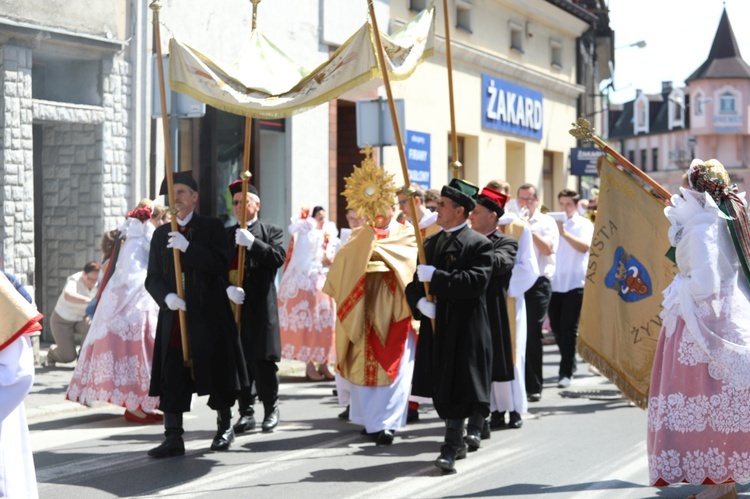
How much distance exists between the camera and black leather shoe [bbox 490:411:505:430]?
33.5 feet

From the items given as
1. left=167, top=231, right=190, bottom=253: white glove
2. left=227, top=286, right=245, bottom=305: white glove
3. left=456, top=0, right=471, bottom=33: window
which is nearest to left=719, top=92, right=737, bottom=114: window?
left=456, top=0, right=471, bottom=33: window

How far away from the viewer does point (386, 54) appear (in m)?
9.16

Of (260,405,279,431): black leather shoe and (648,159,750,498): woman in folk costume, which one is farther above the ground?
(648,159,750,498): woman in folk costume

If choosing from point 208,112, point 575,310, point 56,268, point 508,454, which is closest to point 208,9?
point 208,112

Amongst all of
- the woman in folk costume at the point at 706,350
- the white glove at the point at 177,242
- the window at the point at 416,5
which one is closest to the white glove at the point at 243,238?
the white glove at the point at 177,242

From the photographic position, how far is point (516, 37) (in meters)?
28.5

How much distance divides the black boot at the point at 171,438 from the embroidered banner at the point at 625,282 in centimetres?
295

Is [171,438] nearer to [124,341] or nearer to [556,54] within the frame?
[124,341]

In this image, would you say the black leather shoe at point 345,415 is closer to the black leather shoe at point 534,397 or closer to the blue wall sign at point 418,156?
the black leather shoe at point 534,397

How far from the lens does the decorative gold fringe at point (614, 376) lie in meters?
8.47

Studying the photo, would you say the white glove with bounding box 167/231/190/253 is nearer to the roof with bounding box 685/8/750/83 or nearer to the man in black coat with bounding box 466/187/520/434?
the man in black coat with bounding box 466/187/520/434

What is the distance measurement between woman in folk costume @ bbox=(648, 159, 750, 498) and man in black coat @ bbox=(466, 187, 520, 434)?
1.99 m

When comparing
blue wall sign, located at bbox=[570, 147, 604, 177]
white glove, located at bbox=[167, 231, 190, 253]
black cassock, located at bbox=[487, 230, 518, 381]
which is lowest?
black cassock, located at bbox=[487, 230, 518, 381]

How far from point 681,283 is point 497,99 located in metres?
20.3
